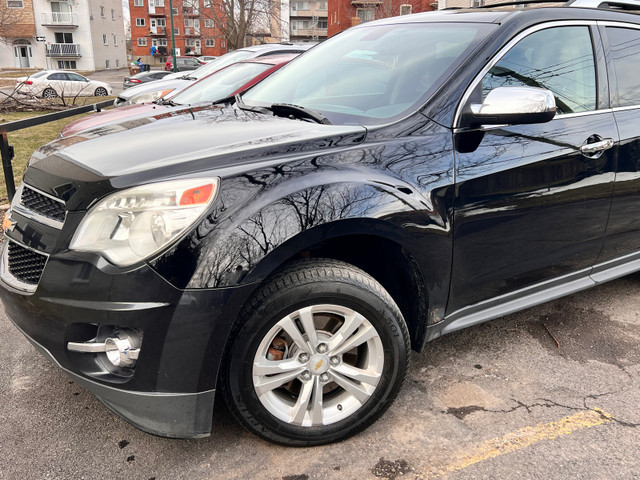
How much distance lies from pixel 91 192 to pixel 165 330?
587 millimetres

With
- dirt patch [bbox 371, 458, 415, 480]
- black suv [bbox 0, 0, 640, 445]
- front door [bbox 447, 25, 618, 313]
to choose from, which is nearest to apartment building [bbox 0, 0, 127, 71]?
black suv [bbox 0, 0, 640, 445]

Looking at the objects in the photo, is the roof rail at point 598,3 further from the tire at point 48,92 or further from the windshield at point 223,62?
the tire at point 48,92

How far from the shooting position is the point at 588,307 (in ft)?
12.0

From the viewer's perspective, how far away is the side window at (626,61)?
9.91 ft

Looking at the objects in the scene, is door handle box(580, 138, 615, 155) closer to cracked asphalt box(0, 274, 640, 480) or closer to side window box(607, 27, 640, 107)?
side window box(607, 27, 640, 107)

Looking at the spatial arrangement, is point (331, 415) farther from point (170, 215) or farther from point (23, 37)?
point (23, 37)

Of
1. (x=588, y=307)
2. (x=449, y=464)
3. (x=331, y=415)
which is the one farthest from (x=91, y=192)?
(x=588, y=307)

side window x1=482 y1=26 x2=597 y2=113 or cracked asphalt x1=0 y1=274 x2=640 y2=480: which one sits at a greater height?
side window x1=482 y1=26 x2=597 y2=113

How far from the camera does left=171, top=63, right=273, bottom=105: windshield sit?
21.0 feet

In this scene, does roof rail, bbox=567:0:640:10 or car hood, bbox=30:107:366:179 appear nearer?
car hood, bbox=30:107:366:179

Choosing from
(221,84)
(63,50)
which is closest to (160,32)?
(63,50)

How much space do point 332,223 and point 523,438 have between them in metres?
1.29

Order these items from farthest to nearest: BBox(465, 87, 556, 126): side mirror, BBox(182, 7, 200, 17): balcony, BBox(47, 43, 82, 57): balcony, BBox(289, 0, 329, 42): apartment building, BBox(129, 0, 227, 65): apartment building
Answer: BBox(289, 0, 329, 42): apartment building
BBox(129, 0, 227, 65): apartment building
BBox(47, 43, 82, 57): balcony
BBox(182, 7, 200, 17): balcony
BBox(465, 87, 556, 126): side mirror

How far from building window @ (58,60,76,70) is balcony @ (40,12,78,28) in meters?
3.52
